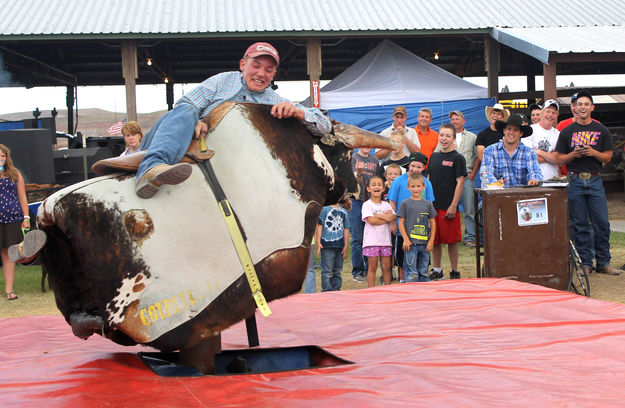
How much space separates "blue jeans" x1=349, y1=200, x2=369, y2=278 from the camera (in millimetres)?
7742

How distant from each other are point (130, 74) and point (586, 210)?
1014 centimetres

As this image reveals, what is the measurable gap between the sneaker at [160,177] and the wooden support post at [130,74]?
11.7 m

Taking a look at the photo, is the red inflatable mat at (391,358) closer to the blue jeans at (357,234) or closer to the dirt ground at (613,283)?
the dirt ground at (613,283)

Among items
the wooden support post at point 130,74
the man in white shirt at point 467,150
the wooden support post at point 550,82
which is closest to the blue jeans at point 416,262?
the man in white shirt at point 467,150

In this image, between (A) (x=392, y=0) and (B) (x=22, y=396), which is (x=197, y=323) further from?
(A) (x=392, y=0)

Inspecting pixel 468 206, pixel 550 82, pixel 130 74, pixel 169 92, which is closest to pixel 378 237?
pixel 468 206

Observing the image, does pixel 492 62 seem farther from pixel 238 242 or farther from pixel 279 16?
pixel 238 242

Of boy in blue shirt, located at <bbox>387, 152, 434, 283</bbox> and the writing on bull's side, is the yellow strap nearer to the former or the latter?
the writing on bull's side

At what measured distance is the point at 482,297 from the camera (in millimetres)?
4949

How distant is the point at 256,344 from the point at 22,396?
1194mm

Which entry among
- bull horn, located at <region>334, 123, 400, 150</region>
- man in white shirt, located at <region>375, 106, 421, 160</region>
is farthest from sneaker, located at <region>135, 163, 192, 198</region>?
man in white shirt, located at <region>375, 106, 421, 160</region>

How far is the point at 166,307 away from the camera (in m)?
3.09

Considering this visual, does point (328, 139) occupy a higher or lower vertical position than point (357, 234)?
higher

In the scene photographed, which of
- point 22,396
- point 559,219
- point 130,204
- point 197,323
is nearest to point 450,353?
point 197,323
